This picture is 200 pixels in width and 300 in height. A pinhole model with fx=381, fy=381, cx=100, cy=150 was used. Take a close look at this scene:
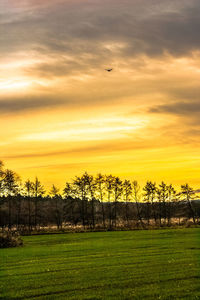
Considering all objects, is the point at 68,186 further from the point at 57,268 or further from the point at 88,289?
the point at 88,289

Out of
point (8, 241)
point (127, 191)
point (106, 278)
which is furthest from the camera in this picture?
point (127, 191)

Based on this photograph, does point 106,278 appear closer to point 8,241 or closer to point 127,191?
point 8,241

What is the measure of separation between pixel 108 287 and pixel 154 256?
13605 millimetres

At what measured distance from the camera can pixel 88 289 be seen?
2084cm

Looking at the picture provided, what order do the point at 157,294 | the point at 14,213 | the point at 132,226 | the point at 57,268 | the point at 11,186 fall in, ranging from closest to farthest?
the point at 157,294, the point at 57,268, the point at 132,226, the point at 11,186, the point at 14,213

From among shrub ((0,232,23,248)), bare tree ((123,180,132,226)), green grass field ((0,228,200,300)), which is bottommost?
green grass field ((0,228,200,300))

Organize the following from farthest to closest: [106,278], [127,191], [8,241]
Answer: [127,191] < [8,241] < [106,278]

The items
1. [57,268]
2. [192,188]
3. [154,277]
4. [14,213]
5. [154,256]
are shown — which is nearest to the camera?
[154,277]

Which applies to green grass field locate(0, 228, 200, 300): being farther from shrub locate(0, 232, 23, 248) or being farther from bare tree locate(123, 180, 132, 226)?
bare tree locate(123, 180, 132, 226)

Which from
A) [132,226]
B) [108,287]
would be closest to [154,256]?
[108,287]

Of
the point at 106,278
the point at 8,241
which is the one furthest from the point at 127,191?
the point at 106,278

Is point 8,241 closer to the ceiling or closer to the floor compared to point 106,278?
closer to the ceiling

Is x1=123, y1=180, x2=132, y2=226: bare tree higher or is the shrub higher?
x1=123, y1=180, x2=132, y2=226: bare tree

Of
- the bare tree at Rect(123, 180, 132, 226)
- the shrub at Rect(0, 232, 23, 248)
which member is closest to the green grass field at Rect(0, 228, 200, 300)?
the shrub at Rect(0, 232, 23, 248)
